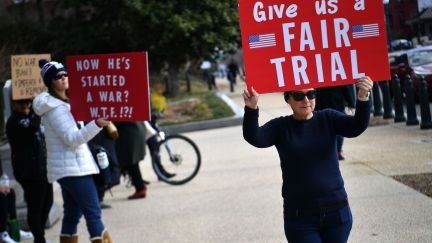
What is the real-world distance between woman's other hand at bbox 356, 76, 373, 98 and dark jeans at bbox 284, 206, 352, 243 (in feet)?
2.11

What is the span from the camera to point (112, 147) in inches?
371

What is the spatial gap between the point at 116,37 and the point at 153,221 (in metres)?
22.1

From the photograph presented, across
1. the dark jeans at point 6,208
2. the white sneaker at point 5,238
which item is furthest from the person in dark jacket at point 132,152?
the white sneaker at point 5,238

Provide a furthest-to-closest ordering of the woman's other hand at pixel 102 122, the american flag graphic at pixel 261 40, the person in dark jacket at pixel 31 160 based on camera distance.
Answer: the person in dark jacket at pixel 31 160
the woman's other hand at pixel 102 122
the american flag graphic at pixel 261 40

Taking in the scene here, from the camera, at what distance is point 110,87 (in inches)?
249

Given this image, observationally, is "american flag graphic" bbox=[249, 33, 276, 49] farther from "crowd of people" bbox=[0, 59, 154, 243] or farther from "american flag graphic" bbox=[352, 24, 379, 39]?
"crowd of people" bbox=[0, 59, 154, 243]

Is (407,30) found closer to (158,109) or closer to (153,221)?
(153,221)

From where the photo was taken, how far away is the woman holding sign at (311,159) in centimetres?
439

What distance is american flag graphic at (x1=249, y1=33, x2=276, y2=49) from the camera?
4.71m

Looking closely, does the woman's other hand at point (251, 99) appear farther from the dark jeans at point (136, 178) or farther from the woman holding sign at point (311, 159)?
the dark jeans at point (136, 178)

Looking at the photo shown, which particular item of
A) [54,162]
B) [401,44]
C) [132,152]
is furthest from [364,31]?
[132,152]

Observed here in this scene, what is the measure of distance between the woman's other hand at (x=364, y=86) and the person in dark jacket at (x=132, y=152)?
5667mm

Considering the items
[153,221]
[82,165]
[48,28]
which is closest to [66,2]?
[48,28]

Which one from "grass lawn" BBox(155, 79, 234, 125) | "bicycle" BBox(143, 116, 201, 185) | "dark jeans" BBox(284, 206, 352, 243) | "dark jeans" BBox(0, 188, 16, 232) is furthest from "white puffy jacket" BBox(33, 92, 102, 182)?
"grass lawn" BBox(155, 79, 234, 125)
